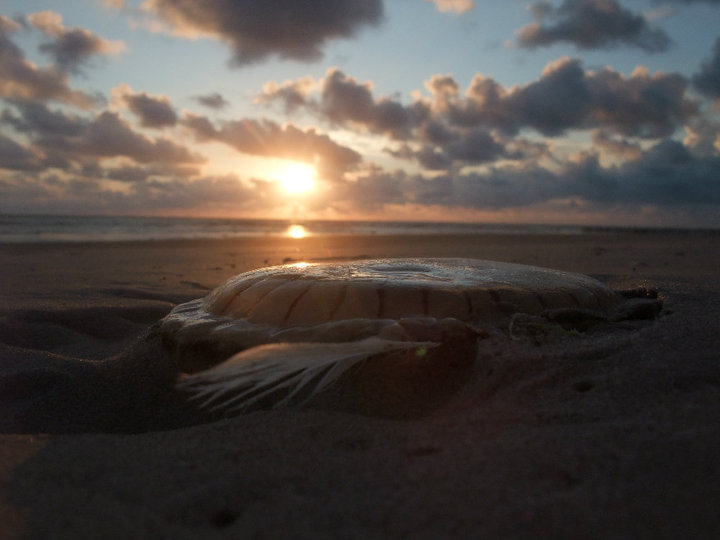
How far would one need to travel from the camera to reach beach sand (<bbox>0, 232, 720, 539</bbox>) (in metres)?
1.00

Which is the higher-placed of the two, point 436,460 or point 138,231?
point 138,231

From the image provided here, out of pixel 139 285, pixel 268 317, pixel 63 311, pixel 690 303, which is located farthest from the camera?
pixel 139 285

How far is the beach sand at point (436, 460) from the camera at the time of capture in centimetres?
100

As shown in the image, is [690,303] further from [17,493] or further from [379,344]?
[17,493]

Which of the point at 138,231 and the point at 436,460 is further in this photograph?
the point at 138,231

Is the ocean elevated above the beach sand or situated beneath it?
elevated above

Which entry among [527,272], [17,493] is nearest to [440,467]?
[17,493]

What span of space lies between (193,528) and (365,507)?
0.37 meters

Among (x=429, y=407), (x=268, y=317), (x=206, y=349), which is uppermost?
(x=268, y=317)

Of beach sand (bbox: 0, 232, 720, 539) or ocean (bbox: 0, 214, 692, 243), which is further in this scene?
ocean (bbox: 0, 214, 692, 243)

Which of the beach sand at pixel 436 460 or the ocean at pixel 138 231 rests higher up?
the ocean at pixel 138 231

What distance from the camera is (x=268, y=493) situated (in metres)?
1.21

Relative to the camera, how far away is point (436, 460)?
4.24 feet

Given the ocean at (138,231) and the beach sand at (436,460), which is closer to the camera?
the beach sand at (436,460)
